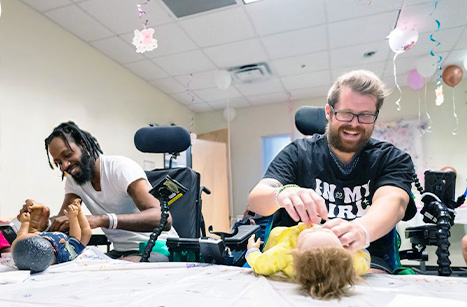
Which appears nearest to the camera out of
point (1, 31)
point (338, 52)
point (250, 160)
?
point (1, 31)

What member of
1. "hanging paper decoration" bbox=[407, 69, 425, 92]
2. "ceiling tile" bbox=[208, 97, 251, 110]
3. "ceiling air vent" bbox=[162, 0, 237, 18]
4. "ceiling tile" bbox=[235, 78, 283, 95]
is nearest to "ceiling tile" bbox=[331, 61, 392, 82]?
"hanging paper decoration" bbox=[407, 69, 425, 92]

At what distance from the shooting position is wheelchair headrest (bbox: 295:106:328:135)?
1.79m

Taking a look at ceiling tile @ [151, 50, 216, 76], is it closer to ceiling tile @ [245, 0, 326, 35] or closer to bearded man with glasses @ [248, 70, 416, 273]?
ceiling tile @ [245, 0, 326, 35]

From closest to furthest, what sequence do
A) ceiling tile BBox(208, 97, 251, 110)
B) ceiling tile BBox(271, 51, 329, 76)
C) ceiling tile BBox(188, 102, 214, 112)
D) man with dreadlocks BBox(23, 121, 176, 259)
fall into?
man with dreadlocks BBox(23, 121, 176, 259) < ceiling tile BBox(271, 51, 329, 76) < ceiling tile BBox(208, 97, 251, 110) < ceiling tile BBox(188, 102, 214, 112)

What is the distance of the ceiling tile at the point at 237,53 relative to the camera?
3.87 m

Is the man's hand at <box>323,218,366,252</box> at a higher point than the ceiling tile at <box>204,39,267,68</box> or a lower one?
lower

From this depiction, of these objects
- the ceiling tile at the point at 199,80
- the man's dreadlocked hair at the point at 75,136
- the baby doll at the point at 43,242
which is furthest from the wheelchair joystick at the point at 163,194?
the ceiling tile at the point at 199,80

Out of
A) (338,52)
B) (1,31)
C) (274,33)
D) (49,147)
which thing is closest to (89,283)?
(49,147)

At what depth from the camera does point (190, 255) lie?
1235mm

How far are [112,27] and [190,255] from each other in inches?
119

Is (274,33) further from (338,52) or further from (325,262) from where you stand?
(325,262)

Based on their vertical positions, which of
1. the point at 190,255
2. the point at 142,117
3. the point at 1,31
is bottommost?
the point at 190,255

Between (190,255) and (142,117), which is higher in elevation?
(142,117)

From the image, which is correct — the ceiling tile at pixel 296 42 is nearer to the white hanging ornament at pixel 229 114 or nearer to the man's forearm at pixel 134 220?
the white hanging ornament at pixel 229 114
